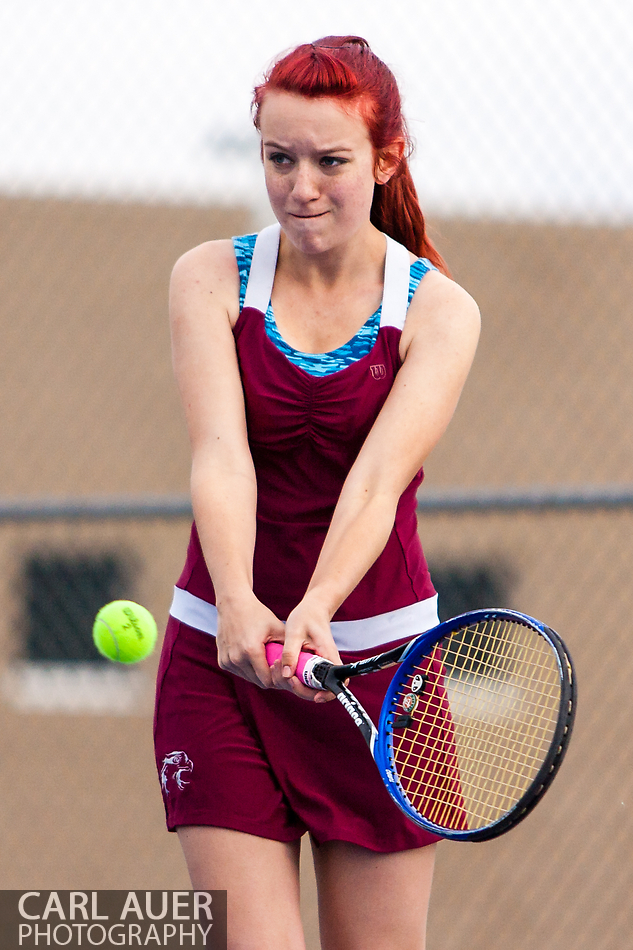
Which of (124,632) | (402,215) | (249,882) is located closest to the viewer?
(249,882)

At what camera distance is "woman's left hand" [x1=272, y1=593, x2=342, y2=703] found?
1.87 m

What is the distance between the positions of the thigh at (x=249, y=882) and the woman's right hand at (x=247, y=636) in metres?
0.29

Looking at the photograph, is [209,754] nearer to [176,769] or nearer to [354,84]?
[176,769]

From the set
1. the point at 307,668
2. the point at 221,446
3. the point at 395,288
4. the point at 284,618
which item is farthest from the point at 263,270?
the point at 307,668

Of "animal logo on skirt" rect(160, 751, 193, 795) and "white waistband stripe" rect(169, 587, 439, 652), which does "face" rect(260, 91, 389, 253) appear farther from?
"animal logo on skirt" rect(160, 751, 193, 795)

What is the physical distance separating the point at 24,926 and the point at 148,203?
3593mm

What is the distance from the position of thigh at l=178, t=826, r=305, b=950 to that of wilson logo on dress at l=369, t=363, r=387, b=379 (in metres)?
0.84

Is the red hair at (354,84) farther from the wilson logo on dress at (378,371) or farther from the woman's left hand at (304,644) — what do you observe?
the woman's left hand at (304,644)

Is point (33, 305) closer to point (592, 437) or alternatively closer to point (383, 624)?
point (592, 437)

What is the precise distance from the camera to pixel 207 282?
2188 mm

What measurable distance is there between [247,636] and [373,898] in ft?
1.89

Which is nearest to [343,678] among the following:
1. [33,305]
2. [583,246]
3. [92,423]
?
[33,305]

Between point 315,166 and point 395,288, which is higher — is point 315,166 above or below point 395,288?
above

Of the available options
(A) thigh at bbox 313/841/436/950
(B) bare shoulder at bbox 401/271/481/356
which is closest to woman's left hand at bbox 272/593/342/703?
(A) thigh at bbox 313/841/436/950
